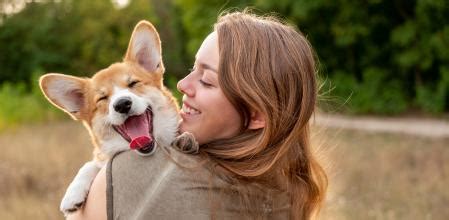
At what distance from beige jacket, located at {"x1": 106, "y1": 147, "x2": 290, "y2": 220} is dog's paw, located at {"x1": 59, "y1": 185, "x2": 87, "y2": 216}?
0.38m

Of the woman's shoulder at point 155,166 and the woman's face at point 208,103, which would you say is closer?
the woman's shoulder at point 155,166

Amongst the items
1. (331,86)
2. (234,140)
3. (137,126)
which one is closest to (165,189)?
(234,140)

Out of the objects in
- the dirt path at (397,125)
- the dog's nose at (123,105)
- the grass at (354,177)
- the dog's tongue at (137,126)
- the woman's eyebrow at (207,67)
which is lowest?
the dirt path at (397,125)

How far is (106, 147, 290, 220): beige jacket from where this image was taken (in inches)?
87.2

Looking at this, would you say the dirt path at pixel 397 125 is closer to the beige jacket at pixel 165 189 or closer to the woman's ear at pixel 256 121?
the woman's ear at pixel 256 121

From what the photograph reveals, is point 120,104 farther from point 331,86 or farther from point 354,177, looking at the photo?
point 354,177

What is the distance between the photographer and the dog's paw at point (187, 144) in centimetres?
244

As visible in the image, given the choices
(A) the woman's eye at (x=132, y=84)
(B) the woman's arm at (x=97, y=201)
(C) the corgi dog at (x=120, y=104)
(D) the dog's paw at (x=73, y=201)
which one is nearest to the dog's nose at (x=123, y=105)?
(C) the corgi dog at (x=120, y=104)

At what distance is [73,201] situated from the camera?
261 centimetres

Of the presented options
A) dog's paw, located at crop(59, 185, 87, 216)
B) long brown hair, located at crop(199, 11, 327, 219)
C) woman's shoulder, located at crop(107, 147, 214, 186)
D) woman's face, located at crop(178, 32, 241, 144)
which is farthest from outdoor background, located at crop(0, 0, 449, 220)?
dog's paw, located at crop(59, 185, 87, 216)

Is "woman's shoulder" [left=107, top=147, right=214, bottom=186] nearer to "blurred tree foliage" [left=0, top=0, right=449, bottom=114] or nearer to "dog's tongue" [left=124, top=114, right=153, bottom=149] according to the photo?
"dog's tongue" [left=124, top=114, right=153, bottom=149]

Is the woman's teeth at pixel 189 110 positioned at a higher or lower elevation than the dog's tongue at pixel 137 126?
higher

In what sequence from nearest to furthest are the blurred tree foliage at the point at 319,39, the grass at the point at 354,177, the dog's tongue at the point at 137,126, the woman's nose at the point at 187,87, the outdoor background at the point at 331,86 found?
1. the woman's nose at the point at 187,87
2. the dog's tongue at the point at 137,126
3. the grass at the point at 354,177
4. the outdoor background at the point at 331,86
5. the blurred tree foliage at the point at 319,39

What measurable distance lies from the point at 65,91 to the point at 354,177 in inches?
278
